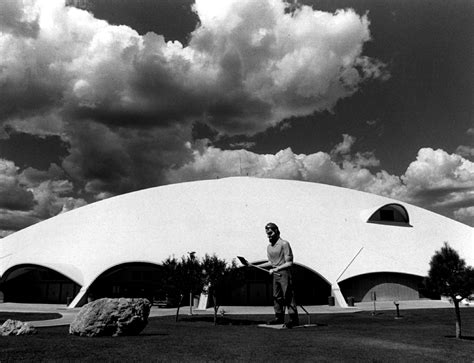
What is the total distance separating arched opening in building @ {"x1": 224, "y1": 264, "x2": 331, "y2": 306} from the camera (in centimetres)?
4306

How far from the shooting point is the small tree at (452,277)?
57.0 feet

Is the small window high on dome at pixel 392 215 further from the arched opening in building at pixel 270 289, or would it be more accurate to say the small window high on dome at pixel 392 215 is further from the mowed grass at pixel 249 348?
the mowed grass at pixel 249 348

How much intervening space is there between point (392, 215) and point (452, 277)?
116ft

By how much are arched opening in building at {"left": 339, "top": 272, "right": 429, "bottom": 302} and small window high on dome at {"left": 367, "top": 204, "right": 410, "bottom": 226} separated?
8.43m

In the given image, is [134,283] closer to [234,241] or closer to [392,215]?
[234,241]

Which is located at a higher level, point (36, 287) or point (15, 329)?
point (36, 287)

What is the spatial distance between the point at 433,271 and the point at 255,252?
78.4 feet

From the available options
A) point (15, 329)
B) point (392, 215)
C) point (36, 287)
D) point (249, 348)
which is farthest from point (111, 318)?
point (392, 215)

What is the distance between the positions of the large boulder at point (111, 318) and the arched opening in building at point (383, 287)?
2959 cm

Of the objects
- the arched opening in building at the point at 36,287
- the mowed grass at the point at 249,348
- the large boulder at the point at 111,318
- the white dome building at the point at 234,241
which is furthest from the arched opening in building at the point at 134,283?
the mowed grass at the point at 249,348

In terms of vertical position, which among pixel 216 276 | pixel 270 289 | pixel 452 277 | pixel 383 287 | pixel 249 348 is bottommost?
pixel 249 348

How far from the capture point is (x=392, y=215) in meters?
51.4

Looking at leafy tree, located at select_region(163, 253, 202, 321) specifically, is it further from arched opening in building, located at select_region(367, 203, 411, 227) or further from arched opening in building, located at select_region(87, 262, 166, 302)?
arched opening in building, located at select_region(367, 203, 411, 227)

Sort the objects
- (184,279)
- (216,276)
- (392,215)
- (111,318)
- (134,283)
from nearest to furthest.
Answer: (111,318)
(216,276)
(184,279)
(134,283)
(392,215)
